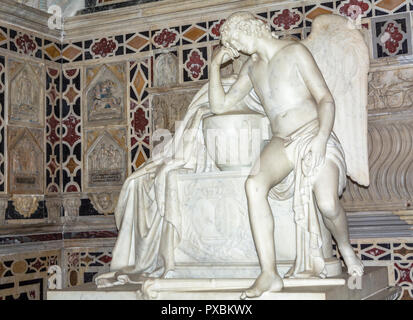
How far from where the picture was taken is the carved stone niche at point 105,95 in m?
6.71

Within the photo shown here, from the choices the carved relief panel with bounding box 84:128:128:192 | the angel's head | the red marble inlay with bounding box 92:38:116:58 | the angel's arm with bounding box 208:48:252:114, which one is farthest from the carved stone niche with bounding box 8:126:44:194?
the angel's head

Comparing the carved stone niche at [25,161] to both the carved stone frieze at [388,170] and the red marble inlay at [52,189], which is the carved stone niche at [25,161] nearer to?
the red marble inlay at [52,189]

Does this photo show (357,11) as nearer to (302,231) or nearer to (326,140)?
(326,140)

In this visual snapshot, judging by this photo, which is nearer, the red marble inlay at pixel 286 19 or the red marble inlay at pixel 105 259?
the red marble inlay at pixel 286 19

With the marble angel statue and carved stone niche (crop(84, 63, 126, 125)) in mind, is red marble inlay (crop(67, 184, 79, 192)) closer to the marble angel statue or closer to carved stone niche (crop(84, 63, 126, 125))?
carved stone niche (crop(84, 63, 126, 125))

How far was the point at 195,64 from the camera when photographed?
635 cm

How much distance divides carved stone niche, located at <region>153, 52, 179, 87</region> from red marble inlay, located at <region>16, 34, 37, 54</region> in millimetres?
1330

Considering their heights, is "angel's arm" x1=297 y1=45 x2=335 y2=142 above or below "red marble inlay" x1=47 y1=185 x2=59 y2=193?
above

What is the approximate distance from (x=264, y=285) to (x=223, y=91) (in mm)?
1607

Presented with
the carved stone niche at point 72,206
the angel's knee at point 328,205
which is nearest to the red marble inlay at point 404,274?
the angel's knee at point 328,205

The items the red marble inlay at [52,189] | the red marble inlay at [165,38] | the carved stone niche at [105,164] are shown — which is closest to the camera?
the red marble inlay at [165,38]

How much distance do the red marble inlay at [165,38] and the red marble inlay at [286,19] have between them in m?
1.11

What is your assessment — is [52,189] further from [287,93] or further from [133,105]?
[287,93]

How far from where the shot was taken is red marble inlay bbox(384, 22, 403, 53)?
553 cm
